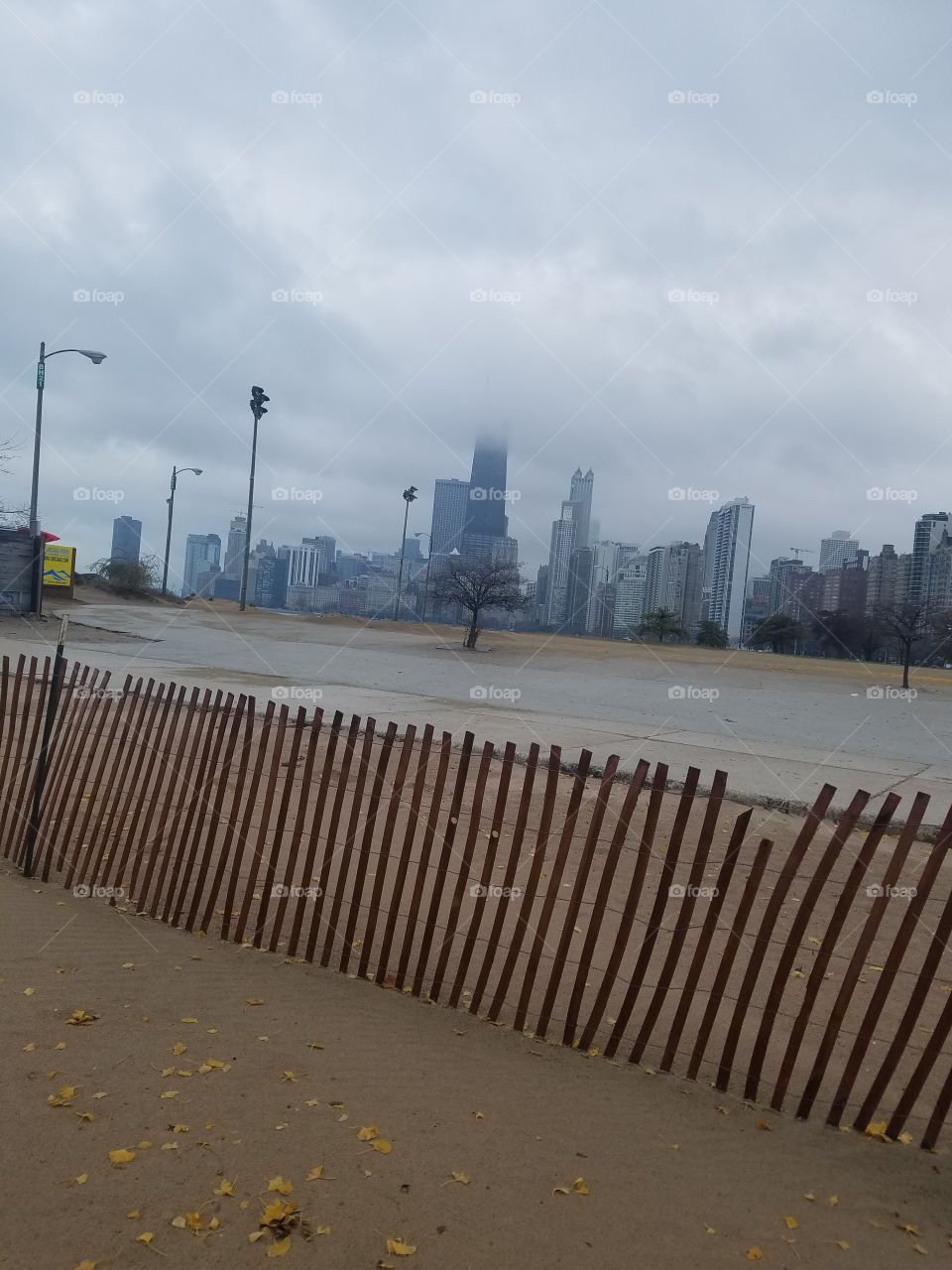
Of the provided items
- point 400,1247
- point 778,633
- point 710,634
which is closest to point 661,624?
point 710,634

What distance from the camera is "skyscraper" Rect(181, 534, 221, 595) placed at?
242 feet

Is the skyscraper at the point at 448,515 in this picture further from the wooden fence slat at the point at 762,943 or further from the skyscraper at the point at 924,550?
the wooden fence slat at the point at 762,943

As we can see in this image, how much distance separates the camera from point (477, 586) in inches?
1591

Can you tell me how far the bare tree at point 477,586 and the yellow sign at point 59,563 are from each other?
51.3 feet

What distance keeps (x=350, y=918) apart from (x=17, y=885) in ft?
9.58

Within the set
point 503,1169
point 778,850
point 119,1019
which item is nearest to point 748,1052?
point 503,1169

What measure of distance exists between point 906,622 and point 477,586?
56.9 feet

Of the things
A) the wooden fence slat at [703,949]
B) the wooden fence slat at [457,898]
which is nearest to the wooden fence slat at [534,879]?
the wooden fence slat at [457,898]

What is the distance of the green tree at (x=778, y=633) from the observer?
5757 centimetres

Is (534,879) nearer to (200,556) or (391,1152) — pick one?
(391,1152)

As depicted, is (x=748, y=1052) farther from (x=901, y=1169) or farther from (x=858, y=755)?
(x=858, y=755)

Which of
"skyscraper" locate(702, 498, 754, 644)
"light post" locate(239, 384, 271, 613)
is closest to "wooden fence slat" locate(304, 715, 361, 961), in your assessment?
"skyscraper" locate(702, 498, 754, 644)

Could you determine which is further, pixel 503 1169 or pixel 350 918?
pixel 350 918

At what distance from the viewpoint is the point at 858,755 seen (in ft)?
52.0
